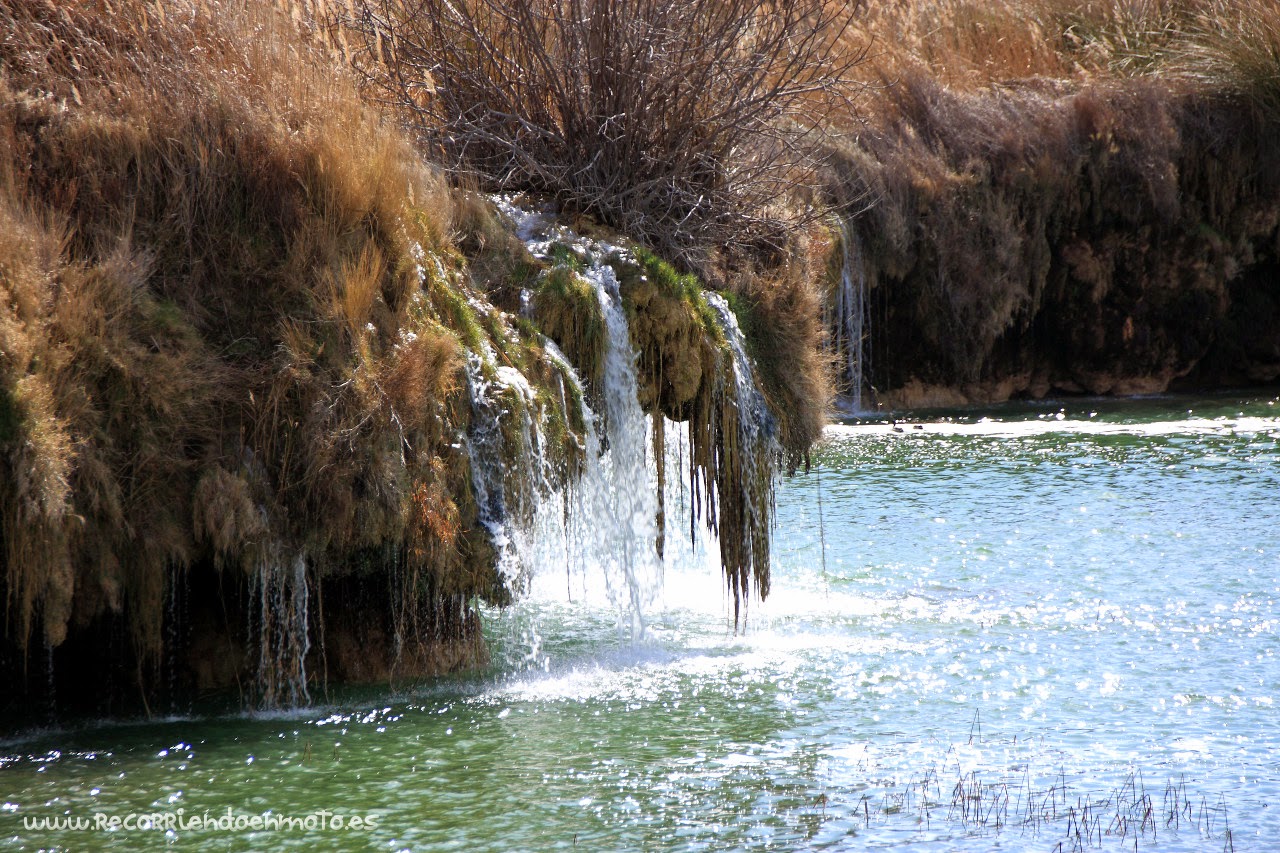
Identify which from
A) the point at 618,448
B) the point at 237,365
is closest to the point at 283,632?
the point at 237,365

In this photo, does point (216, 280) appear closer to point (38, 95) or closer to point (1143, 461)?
point (38, 95)

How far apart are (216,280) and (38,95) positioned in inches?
50.7

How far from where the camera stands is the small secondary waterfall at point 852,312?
701 inches

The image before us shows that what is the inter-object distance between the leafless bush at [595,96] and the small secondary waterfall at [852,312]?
8540 mm

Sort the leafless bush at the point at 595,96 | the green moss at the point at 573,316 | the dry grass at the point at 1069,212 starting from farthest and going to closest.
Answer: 1. the dry grass at the point at 1069,212
2. the leafless bush at the point at 595,96
3. the green moss at the point at 573,316

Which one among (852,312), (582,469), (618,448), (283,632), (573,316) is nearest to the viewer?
(283,632)

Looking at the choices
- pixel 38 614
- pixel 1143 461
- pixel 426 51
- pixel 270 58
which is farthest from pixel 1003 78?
pixel 38 614

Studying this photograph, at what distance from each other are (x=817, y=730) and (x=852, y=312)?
12.0 meters

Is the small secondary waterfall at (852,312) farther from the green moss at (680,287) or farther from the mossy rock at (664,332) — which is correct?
the mossy rock at (664,332)

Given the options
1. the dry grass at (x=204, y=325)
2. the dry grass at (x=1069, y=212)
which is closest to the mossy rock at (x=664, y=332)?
the dry grass at (x=204, y=325)

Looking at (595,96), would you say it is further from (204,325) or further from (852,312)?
(852,312)

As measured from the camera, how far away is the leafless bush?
341 inches

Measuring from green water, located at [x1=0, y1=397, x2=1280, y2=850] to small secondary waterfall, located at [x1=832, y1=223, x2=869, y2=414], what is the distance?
286 inches

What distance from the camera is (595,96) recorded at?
8703 millimetres
